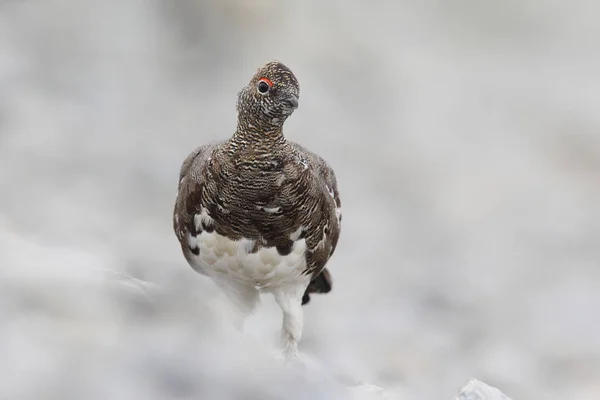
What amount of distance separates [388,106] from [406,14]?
1.92ft

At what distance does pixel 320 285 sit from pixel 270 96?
3.78ft

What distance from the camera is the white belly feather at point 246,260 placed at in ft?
7.61

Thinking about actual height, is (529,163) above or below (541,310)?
above

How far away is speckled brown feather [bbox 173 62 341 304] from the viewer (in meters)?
2.09

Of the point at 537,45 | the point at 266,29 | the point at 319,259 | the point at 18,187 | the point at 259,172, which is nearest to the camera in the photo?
the point at 259,172

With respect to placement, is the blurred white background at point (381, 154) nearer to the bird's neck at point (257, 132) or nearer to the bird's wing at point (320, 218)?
the bird's wing at point (320, 218)

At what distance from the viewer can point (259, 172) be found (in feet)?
7.04

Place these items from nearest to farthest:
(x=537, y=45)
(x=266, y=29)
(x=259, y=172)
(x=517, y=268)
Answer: (x=259, y=172), (x=517, y=268), (x=266, y=29), (x=537, y=45)

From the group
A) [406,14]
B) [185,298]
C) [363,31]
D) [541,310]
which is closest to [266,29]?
[363,31]

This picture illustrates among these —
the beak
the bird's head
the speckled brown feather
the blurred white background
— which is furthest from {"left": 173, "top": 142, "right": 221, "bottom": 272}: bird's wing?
the beak

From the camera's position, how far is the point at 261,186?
7.08ft

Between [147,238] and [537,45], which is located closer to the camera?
[147,238]

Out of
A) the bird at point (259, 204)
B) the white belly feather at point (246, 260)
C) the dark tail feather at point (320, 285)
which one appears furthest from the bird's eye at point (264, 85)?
the dark tail feather at point (320, 285)

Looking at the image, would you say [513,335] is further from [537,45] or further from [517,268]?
[537,45]
